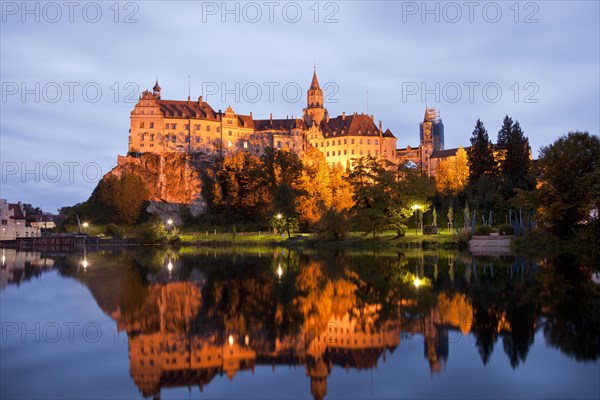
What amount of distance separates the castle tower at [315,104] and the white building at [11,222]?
77.0 m

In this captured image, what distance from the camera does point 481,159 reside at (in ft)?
261

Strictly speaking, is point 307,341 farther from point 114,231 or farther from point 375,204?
point 114,231

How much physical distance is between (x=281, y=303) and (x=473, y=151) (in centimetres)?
7224

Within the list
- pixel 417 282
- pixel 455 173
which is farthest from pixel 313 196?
pixel 417 282

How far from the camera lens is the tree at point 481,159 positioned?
78463mm

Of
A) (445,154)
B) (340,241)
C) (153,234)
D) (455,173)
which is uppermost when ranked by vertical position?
(445,154)

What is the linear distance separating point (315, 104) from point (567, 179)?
358 feet

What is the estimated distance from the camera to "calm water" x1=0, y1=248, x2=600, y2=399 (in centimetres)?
787

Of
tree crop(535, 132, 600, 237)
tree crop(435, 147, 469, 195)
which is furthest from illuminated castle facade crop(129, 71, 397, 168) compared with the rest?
tree crop(535, 132, 600, 237)

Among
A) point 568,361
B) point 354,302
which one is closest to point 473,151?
point 354,302

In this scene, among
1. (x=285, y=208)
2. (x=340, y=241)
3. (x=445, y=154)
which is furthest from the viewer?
(x=445, y=154)

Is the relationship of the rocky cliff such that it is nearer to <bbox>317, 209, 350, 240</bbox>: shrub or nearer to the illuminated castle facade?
the illuminated castle facade

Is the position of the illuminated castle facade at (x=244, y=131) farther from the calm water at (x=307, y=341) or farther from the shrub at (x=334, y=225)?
the calm water at (x=307, y=341)

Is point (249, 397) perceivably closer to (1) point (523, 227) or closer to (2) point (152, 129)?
(1) point (523, 227)
